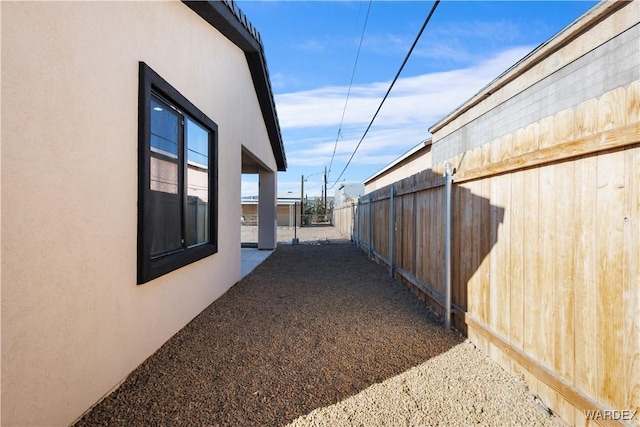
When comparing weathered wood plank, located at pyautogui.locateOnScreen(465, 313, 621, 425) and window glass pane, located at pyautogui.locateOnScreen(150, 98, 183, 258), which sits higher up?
window glass pane, located at pyautogui.locateOnScreen(150, 98, 183, 258)

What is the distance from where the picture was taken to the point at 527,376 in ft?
8.20

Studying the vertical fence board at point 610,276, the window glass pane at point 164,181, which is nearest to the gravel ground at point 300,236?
the window glass pane at point 164,181

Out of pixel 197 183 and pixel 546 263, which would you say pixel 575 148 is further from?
pixel 197 183

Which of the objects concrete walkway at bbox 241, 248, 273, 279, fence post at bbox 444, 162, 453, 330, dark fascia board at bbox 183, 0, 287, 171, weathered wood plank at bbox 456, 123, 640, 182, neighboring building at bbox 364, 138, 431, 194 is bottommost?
concrete walkway at bbox 241, 248, 273, 279

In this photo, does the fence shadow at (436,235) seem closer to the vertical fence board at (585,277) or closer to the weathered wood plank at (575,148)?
the weathered wood plank at (575,148)

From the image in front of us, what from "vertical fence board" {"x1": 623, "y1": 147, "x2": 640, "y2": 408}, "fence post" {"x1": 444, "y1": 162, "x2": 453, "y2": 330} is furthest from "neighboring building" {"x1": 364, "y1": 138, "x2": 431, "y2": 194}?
"vertical fence board" {"x1": 623, "y1": 147, "x2": 640, "y2": 408}

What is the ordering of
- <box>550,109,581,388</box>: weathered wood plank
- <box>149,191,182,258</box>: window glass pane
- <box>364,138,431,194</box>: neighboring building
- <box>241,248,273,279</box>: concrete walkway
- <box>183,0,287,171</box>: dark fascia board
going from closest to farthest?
1. <box>550,109,581,388</box>: weathered wood plank
2. <box>149,191,182,258</box>: window glass pane
3. <box>183,0,287,171</box>: dark fascia board
4. <box>241,248,273,279</box>: concrete walkway
5. <box>364,138,431,194</box>: neighboring building

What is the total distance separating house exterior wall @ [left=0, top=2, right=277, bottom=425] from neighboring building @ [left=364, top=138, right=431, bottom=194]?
10084 mm

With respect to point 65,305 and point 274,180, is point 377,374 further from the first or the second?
point 274,180

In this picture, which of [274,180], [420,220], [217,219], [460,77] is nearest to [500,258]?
[420,220]

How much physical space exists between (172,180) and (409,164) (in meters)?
11.9

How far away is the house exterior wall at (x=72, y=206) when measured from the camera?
1.74 meters

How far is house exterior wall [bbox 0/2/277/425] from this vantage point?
1.74 metres

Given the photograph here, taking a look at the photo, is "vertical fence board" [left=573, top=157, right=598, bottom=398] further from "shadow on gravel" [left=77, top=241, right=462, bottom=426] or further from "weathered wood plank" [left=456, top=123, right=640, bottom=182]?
"shadow on gravel" [left=77, top=241, right=462, bottom=426]
